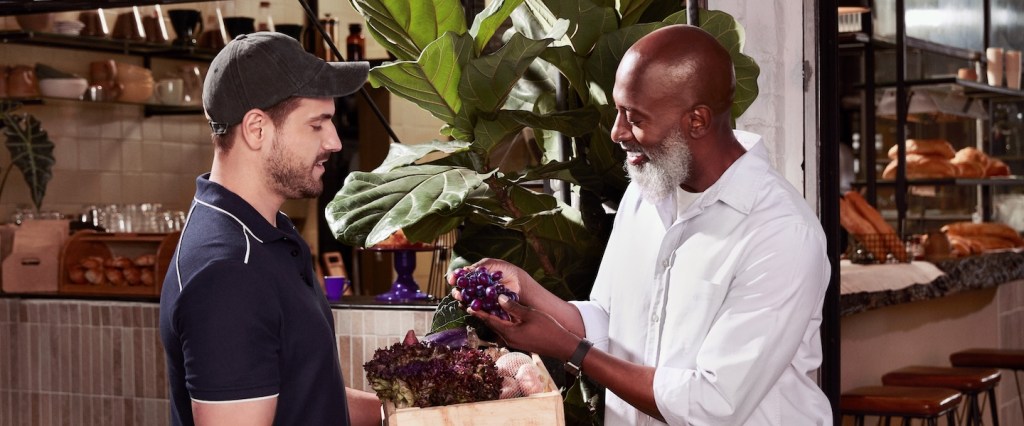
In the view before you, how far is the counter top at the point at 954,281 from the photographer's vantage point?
434cm

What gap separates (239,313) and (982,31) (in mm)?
8016

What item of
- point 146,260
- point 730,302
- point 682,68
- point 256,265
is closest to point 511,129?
point 682,68

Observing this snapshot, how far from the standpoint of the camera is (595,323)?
2338mm

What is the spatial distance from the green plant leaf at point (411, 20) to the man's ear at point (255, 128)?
641 mm

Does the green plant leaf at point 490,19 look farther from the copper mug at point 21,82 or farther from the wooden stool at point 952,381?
the copper mug at point 21,82

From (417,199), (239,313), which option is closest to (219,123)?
(239,313)

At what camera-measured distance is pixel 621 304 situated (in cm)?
228

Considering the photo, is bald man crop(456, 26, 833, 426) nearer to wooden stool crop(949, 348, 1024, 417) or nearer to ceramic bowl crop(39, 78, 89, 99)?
wooden stool crop(949, 348, 1024, 417)

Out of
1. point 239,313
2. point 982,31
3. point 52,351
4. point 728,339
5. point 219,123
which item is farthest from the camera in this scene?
point 982,31

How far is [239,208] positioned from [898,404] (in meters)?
2.93

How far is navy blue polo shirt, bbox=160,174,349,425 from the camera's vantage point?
1.60 m

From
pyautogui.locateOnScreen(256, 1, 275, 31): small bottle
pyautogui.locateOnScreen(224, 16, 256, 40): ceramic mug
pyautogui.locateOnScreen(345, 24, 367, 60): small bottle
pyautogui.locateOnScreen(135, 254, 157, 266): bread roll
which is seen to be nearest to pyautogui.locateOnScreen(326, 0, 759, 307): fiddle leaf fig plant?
pyautogui.locateOnScreen(135, 254, 157, 266): bread roll

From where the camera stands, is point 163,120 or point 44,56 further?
point 163,120

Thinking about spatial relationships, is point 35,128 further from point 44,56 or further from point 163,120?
point 163,120
